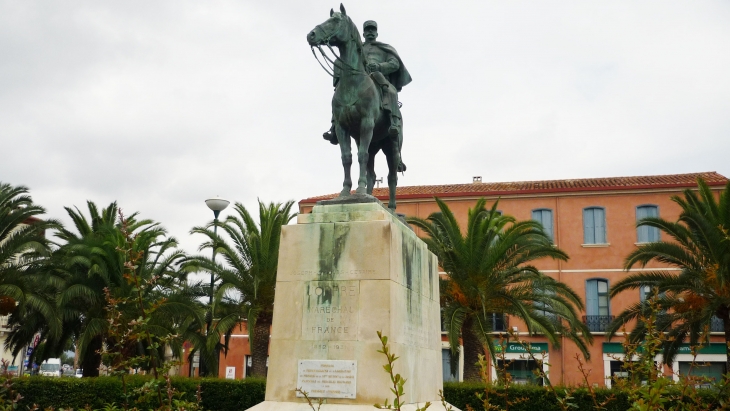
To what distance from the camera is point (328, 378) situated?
763cm

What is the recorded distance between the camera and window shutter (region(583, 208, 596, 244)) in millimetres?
37812

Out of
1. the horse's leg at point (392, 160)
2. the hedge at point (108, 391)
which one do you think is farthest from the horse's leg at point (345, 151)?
the hedge at point (108, 391)

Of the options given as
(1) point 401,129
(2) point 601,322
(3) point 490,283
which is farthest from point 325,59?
(2) point 601,322

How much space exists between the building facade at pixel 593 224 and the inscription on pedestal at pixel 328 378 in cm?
2838

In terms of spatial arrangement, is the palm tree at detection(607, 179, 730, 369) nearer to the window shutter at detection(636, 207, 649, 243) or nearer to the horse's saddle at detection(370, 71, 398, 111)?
the horse's saddle at detection(370, 71, 398, 111)

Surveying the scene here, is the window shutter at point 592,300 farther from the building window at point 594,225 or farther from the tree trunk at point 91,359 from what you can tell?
the tree trunk at point 91,359

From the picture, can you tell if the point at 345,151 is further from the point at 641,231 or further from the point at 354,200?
the point at 641,231

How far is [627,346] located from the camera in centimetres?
374

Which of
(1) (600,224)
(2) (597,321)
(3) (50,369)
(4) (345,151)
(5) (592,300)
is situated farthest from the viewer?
(3) (50,369)

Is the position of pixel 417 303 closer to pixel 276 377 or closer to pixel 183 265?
pixel 276 377

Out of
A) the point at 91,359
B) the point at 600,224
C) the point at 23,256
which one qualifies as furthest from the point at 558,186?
the point at 23,256

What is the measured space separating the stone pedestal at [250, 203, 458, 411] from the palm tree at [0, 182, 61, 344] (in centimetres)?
1492

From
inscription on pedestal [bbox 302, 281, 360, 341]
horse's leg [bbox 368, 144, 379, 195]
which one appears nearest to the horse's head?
horse's leg [bbox 368, 144, 379, 195]

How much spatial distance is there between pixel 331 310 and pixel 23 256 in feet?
59.7
